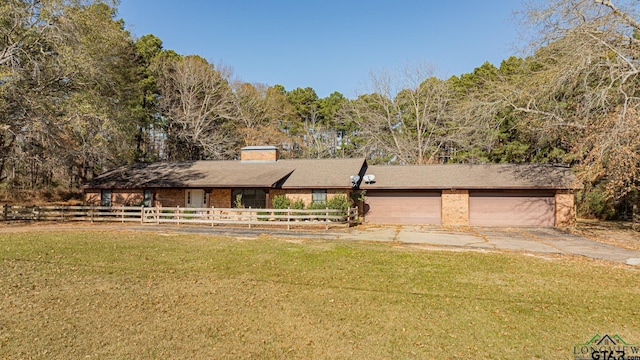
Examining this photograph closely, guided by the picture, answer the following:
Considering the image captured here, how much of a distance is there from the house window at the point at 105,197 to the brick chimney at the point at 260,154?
923 cm

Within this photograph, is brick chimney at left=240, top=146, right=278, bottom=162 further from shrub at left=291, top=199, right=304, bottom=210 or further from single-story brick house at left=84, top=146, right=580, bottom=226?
shrub at left=291, top=199, right=304, bottom=210

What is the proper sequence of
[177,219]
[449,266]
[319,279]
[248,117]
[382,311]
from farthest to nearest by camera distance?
[248,117]
[177,219]
[449,266]
[319,279]
[382,311]

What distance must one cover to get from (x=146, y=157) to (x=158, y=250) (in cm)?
2852

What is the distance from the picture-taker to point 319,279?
327 inches

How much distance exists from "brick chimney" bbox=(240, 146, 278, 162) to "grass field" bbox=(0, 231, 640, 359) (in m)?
16.5

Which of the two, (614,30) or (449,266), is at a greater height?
(614,30)

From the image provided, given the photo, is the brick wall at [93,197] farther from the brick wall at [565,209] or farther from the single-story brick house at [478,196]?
the brick wall at [565,209]

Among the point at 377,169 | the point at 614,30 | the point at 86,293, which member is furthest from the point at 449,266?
the point at 377,169

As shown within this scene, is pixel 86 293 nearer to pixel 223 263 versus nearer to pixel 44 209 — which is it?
pixel 223 263

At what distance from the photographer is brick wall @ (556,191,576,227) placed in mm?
20156

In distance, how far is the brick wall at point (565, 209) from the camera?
2016 cm

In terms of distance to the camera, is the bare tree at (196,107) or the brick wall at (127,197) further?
the bare tree at (196,107)

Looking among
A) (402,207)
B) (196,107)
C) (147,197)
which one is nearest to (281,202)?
(402,207)

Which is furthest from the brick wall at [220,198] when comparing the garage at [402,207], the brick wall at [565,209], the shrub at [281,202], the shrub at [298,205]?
the brick wall at [565,209]
